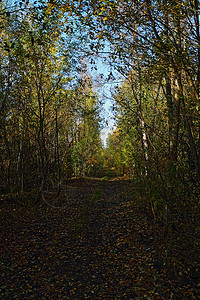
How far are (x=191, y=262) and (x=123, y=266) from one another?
1.59 meters

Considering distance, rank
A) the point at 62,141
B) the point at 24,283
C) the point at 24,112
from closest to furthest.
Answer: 1. the point at 24,283
2. the point at 24,112
3. the point at 62,141

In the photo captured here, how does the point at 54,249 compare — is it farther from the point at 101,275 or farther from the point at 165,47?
the point at 165,47

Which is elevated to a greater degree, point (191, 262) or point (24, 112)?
point (24, 112)

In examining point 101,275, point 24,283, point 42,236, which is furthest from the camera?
point 42,236

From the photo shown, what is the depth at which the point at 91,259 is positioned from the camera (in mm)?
5672

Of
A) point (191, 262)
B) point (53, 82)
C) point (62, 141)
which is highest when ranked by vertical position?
point (53, 82)

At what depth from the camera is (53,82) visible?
10844 millimetres

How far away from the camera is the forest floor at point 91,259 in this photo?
171 inches

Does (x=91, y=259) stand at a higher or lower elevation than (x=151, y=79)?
lower

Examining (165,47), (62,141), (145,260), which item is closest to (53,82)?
(62,141)

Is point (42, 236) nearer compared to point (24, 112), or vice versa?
point (42, 236)

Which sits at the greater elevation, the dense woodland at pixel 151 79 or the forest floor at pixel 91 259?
the dense woodland at pixel 151 79

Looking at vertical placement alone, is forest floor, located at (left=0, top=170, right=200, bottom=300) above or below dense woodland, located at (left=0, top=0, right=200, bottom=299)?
below

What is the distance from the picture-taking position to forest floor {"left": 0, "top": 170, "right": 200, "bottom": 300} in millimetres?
4348
